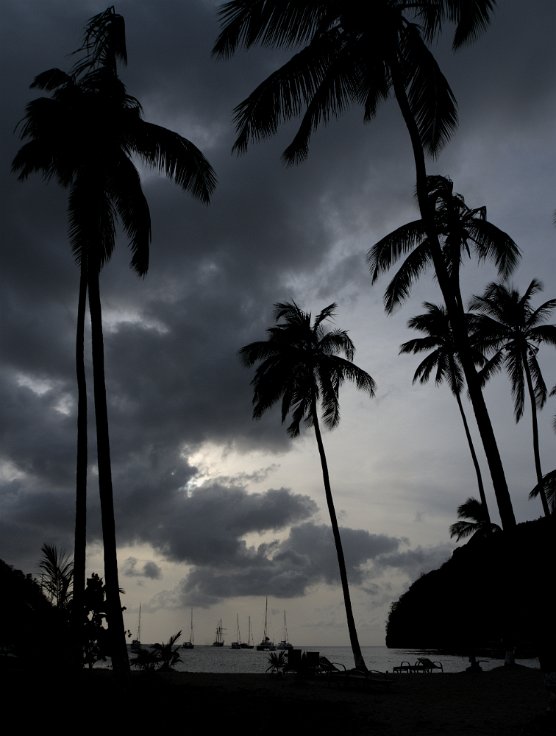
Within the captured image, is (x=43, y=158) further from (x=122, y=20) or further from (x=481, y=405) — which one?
(x=481, y=405)

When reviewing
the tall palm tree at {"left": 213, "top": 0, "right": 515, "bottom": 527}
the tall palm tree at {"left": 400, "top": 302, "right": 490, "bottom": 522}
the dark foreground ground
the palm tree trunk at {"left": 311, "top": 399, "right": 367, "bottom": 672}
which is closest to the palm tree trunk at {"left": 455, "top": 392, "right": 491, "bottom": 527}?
the tall palm tree at {"left": 400, "top": 302, "right": 490, "bottom": 522}

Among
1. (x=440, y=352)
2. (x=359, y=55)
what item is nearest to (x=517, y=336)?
(x=440, y=352)

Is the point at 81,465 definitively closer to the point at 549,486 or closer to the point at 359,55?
the point at 359,55

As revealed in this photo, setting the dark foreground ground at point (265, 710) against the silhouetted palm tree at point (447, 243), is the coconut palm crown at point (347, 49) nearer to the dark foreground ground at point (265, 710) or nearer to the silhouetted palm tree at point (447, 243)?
the silhouetted palm tree at point (447, 243)

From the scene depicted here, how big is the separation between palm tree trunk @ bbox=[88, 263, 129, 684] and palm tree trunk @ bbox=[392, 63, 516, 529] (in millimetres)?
6912

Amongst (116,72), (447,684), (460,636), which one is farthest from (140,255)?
(460,636)

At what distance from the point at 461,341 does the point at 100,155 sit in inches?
345

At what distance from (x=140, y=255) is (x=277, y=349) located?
11.2m

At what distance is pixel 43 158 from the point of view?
14.8 m

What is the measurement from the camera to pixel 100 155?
1349cm

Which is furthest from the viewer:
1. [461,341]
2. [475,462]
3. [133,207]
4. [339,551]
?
[475,462]

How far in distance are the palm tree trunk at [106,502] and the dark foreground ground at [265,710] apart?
1.76 feet

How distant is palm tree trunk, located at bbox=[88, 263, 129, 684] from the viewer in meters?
10.8

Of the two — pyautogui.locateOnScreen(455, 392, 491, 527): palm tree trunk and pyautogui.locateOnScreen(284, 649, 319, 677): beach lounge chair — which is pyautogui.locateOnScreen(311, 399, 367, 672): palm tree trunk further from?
pyautogui.locateOnScreen(455, 392, 491, 527): palm tree trunk
